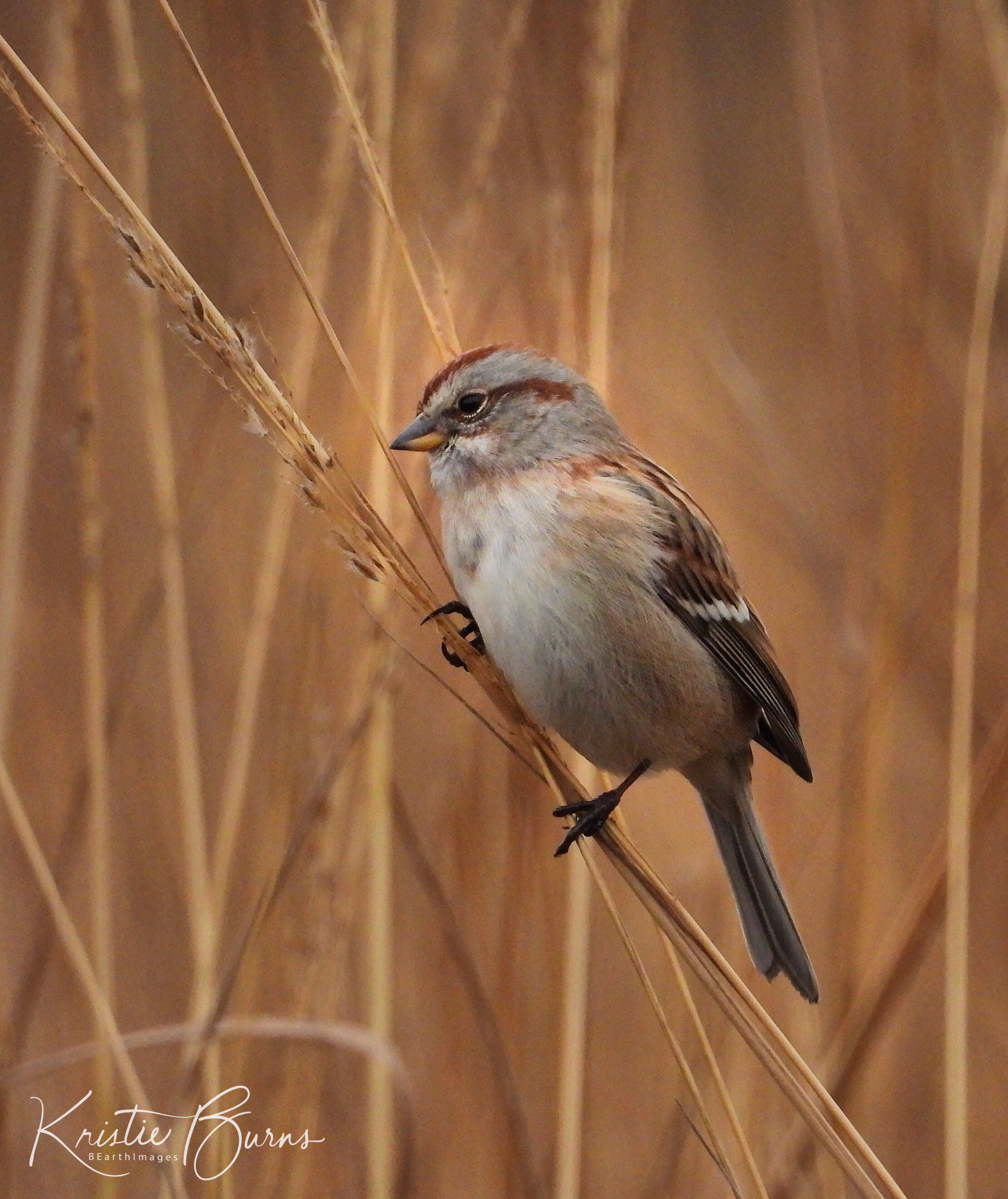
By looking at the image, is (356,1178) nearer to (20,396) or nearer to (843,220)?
(20,396)

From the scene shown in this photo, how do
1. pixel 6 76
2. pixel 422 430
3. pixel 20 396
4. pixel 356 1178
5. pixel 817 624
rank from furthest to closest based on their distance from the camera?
pixel 817 624 < pixel 422 430 < pixel 356 1178 < pixel 20 396 < pixel 6 76

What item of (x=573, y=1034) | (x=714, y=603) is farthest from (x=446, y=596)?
(x=573, y=1034)

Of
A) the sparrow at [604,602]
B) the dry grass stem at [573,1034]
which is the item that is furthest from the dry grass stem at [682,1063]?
the sparrow at [604,602]

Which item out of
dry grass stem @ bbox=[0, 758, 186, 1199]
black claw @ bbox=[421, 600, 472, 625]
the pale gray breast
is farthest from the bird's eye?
dry grass stem @ bbox=[0, 758, 186, 1199]

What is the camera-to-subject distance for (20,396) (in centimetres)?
158

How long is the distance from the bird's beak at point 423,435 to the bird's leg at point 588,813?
56 cm

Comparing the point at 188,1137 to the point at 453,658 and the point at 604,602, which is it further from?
the point at 604,602

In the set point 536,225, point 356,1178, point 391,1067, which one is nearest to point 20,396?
point 536,225

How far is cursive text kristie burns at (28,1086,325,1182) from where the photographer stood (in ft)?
4.56

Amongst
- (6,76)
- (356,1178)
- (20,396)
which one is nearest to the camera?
(6,76)

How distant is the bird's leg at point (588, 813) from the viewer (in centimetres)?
159

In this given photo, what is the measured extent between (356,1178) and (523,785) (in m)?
0.57

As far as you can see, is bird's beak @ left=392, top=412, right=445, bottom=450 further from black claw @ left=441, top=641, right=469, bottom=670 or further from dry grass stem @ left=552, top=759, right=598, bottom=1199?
dry grass stem @ left=552, top=759, right=598, bottom=1199

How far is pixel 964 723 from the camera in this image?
4.67ft
